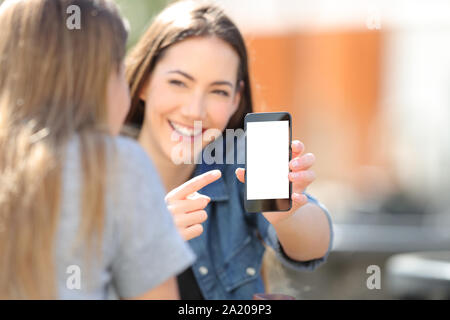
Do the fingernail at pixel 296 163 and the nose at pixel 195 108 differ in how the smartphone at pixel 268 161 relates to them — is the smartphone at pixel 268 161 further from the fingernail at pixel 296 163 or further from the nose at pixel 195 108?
the nose at pixel 195 108

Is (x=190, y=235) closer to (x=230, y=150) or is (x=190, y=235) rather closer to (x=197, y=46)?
(x=230, y=150)

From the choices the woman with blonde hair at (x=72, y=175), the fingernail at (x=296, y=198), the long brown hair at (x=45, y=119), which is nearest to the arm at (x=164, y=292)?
the woman with blonde hair at (x=72, y=175)

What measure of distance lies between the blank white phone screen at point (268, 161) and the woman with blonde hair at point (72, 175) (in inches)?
6.9

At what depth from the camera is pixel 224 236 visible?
4.28ft

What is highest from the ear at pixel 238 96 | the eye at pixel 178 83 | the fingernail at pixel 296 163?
the eye at pixel 178 83

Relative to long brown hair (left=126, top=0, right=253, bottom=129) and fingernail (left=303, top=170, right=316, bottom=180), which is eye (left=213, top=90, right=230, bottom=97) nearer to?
long brown hair (left=126, top=0, right=253, bottom=129)

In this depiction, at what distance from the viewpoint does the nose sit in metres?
1.20

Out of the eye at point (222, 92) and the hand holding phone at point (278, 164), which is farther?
the eye at point (222, 92)

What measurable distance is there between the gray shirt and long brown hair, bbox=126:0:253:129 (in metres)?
0.28

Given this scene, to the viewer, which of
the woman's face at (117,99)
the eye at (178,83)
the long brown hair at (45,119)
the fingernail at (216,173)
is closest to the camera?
the long brown hair at (45,119)

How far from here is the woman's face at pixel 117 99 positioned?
1.02 m

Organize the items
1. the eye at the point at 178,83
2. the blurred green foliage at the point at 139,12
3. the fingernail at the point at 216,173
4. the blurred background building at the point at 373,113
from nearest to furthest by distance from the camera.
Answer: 1. the fingernail at the point at 216,173
2. the eye at the point at 178,83
3. the blurred green foliage at the point at 139,12
4. the blurred background building at the point at 373,113

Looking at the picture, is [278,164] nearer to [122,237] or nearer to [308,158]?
[308,158]

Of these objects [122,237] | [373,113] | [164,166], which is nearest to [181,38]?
[164,166]
